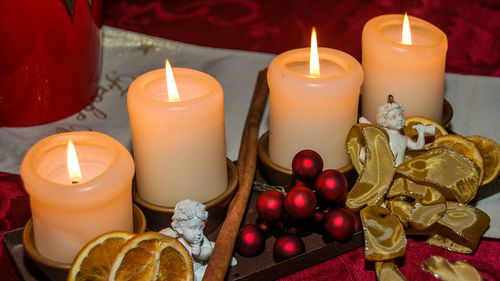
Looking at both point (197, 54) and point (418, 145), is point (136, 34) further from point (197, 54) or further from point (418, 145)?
point (418, 145)

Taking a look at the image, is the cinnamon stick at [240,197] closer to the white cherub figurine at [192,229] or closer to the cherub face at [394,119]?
the white cherub figurine at [192,229]

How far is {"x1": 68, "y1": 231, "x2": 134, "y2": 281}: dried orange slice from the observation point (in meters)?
0.64

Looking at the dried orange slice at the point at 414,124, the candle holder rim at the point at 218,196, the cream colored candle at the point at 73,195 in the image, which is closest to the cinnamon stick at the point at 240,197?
the candle holder rim at the point at 218,196

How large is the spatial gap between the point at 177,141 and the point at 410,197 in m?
0.30

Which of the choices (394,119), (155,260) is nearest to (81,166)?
(155,260)

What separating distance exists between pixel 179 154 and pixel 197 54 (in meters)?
0.53

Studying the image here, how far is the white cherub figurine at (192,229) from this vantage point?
67 cm

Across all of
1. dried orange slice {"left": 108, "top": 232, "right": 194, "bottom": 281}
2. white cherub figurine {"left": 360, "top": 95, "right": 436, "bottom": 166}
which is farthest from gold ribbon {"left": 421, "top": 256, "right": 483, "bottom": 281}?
dried orange slice {"left": 108, "top": 232, "right": 194, "bottom": 281}

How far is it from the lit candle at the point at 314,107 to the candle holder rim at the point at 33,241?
206 mm

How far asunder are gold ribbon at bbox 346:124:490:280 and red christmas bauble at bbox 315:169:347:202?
29 millimetres

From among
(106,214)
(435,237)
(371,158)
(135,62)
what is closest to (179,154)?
(106,214)

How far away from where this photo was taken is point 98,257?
2.14 ft

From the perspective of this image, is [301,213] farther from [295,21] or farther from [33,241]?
[295,21]

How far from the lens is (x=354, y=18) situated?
137 cm
